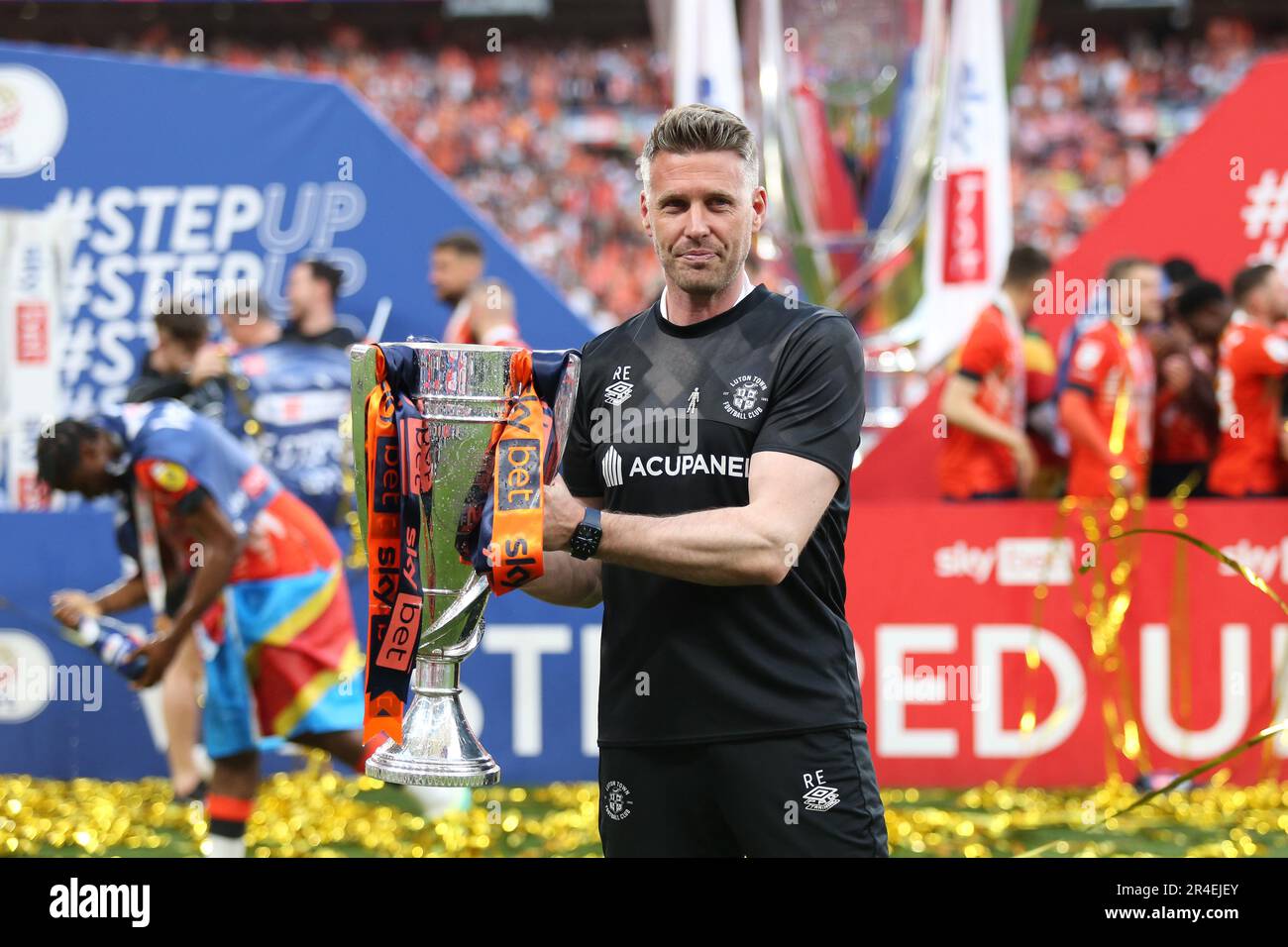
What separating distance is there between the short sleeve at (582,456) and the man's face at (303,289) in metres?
4.59

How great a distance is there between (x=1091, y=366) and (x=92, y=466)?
3896mm

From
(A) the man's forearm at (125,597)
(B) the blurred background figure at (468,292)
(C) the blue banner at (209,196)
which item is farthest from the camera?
(C) the blue banner at (209,196)

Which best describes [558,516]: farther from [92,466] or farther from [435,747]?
[92,466]

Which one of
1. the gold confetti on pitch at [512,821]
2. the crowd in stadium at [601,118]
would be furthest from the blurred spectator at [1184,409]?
the crowd in stadium at [601,118]

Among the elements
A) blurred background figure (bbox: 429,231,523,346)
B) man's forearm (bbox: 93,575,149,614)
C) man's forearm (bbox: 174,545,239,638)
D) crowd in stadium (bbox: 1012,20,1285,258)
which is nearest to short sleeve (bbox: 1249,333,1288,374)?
blurred background figure (bbox: 429,231,523,346)

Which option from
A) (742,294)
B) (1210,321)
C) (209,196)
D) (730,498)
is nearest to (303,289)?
(209,196)

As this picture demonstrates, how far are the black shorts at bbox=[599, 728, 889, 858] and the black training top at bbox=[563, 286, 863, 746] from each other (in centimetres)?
3

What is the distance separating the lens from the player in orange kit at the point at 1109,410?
6.55 metres

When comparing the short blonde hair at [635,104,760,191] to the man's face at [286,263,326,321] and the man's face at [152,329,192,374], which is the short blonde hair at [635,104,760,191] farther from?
the man's face at [286,263,326,321]

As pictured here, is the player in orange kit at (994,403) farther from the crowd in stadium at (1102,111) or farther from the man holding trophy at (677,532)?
the crowd in stadium at (1102,111)

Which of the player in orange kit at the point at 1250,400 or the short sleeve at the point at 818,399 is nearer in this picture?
the short sleeve at the point at 818,399

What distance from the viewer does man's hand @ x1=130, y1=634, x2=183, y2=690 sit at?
5.03 m

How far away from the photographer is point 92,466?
5.19 meters
